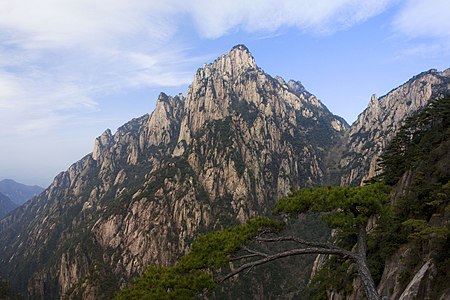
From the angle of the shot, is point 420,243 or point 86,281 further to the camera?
point 86,281

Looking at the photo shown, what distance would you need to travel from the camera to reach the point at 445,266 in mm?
18953

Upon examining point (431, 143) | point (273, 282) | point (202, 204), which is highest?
point (431, 143)

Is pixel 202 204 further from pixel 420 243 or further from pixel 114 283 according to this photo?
pixel 420 243

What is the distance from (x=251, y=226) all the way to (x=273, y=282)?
160715 millimetres

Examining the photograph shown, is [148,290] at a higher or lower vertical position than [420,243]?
higher

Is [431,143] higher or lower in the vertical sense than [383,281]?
higher

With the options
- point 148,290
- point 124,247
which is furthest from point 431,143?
point 124,247

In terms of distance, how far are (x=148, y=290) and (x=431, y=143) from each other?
52942 millimetres

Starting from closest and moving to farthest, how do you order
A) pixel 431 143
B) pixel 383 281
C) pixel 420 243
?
1. pixel 420 243
2. pixel 383 281
3. pixel 431 143

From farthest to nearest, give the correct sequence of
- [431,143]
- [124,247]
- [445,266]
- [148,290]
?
[124,247] → [431,143] → [445,266] → [148,290]

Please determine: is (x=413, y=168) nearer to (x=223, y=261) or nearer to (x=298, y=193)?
(x=298, y=193)

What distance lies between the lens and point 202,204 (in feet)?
652

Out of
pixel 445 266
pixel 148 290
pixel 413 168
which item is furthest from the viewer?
pixel 413 168

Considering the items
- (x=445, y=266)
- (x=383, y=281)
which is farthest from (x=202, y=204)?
(x=445, y=266)
